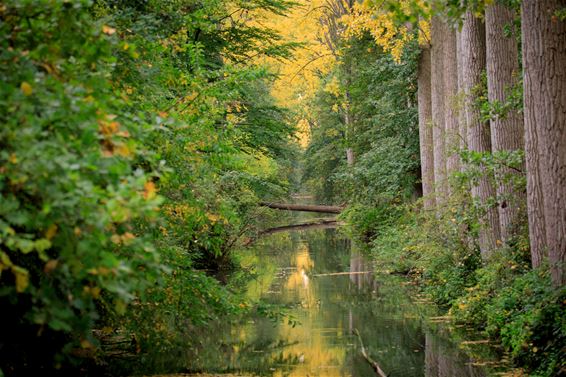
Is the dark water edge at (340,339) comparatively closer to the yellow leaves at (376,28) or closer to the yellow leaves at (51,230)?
the yellow leaves at (376,28)

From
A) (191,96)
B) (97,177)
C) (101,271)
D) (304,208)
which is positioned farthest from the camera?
(304,208)

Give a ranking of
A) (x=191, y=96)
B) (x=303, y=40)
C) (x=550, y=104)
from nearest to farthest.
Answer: (x=550, y=104) → (x=191, y=96) → (x=303, y=40)

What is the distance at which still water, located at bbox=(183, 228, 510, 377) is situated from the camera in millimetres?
10609

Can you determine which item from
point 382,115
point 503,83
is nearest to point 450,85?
point 503,83

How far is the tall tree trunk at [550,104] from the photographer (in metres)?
9.52

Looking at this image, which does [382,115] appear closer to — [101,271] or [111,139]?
[111,139]

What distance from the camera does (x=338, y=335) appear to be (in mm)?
12672

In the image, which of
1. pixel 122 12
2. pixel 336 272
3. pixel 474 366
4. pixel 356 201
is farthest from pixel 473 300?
pixel 356 201

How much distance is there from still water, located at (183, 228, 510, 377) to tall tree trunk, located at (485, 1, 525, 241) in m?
2.30

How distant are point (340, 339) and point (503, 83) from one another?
4933 millimetres

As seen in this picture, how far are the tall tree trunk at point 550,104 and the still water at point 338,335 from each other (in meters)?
1.96

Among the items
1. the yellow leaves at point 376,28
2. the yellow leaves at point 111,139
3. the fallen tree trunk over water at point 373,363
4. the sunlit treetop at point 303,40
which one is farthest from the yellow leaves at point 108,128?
the sunlit treetop at point 303,40

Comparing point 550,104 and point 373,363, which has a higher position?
point 550,104

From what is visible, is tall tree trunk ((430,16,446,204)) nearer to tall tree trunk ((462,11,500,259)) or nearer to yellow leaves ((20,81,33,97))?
tall tree trunk ((462,11,500,259))
